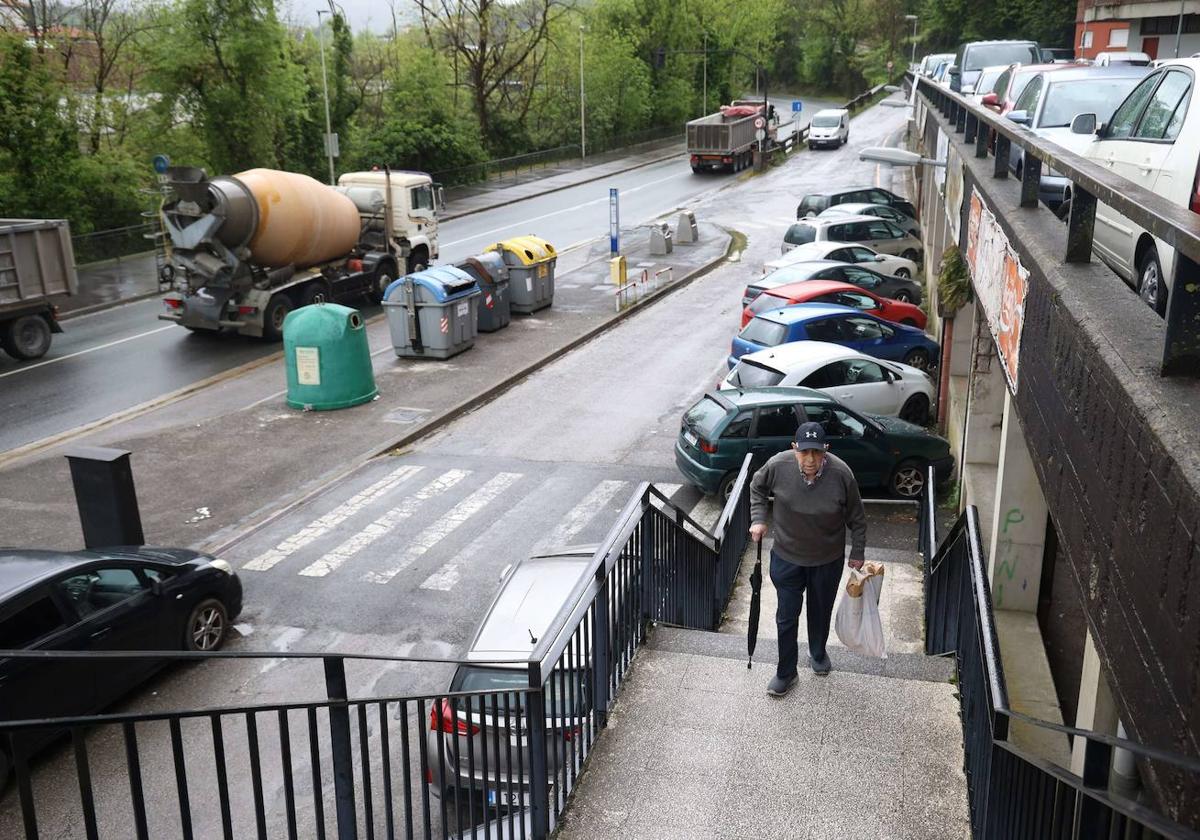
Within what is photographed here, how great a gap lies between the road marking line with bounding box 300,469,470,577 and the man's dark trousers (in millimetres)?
6676

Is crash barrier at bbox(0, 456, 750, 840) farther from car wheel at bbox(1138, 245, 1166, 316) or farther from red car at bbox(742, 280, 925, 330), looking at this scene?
red car at bbox(742, 280, 925, 330)

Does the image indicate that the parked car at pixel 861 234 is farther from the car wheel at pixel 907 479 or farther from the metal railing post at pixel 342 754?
the metal railing post at pixel 342 754

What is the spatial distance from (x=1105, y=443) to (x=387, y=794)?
11.0 feet

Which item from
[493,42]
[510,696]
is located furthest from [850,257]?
[493,42]

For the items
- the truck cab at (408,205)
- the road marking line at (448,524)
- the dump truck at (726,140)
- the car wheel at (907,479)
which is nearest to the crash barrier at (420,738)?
the road marking line at (448,524)

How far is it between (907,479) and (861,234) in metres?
14.1

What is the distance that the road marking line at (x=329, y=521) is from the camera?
41.3 feet

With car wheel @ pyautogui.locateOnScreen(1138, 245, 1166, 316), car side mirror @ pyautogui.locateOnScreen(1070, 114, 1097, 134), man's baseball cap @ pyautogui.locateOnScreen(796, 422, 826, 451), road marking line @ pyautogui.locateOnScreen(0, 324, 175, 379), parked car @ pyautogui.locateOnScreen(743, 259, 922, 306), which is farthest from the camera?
parked car @ pyautogui.locateOnScreen(743, 259, 922, 306)

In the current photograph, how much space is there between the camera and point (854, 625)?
695 cm

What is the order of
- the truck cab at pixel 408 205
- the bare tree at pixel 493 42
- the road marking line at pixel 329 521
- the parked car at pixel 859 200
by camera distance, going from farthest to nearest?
1. the bare tree at pixel 493 42
2. the parked car at pixel 859 200
3. the truck cab at pixel 408 205
4. the road marking line at pixel 329 521

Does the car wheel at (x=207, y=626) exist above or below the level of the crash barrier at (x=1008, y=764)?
below

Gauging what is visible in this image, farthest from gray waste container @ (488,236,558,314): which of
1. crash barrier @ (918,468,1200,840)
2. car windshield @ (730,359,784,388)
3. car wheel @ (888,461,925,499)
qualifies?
crash barrier @ (918,468,1200,840)

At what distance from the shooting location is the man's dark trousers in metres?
6.89

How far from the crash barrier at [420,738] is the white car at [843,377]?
4.77 meters
